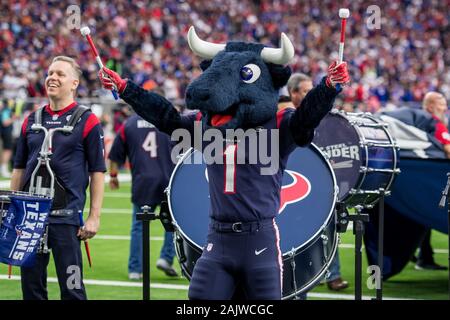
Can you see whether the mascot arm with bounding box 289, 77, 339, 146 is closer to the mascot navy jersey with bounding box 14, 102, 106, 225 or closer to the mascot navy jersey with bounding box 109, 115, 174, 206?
the mascot navy jersey with bounding box 14, 102, 106, 225

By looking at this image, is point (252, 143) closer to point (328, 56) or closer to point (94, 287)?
point (94, 287)

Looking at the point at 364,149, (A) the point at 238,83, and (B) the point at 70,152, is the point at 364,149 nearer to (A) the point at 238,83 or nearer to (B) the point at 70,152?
(B) the point at 70,152

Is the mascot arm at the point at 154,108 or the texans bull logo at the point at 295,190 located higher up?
the mascot arm at the point at 154,108

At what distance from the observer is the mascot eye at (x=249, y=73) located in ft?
15.7

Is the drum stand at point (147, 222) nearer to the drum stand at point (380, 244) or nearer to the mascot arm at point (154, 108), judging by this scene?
the mascot arm at point (154, 108)

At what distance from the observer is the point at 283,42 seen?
466 centimetres

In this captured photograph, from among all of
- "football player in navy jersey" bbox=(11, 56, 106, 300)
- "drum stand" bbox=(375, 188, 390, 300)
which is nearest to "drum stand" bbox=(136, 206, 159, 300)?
"football player in navy jersey" bbox=(11, 56, 106, 300)

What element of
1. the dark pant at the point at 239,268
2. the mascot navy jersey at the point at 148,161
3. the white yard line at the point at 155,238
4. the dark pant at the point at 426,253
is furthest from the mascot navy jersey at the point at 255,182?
the white yard line at the point at 155,238

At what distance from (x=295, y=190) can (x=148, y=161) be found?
3.15 meters

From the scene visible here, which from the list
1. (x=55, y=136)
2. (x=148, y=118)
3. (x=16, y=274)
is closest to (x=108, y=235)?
(x=16, y=274)

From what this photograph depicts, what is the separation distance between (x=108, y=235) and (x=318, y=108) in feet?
24.4

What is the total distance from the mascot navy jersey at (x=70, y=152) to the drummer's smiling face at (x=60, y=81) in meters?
0.10

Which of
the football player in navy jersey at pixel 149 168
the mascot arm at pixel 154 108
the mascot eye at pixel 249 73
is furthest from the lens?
the football player in navy jersey at pixel 149 168

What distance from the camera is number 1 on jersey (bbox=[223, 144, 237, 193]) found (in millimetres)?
4676
